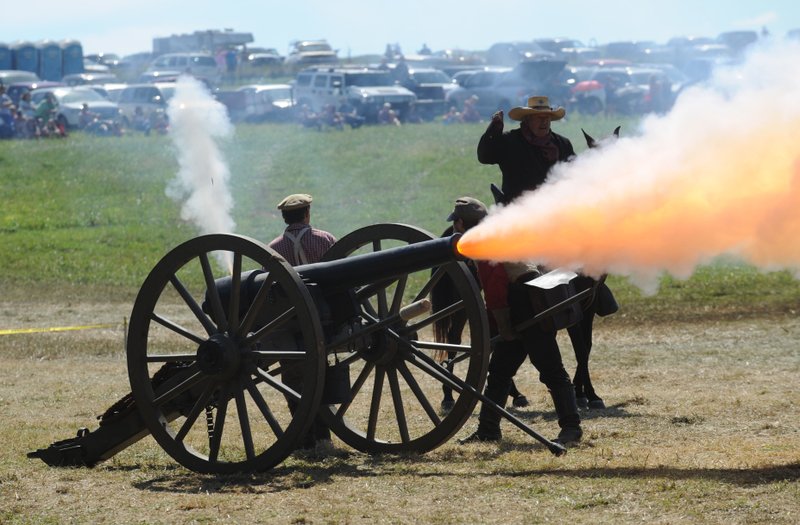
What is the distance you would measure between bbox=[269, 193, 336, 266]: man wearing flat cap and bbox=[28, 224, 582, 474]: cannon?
26 cm

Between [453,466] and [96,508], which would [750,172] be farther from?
[96,508]

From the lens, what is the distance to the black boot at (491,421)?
28.6ft

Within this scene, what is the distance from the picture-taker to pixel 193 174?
18469 millimetres

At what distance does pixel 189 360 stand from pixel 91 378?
4.31 meters

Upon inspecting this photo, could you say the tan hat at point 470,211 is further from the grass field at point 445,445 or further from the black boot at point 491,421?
the grass field at point 445,445

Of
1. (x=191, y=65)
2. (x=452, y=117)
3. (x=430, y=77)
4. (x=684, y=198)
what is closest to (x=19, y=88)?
(x=191, y=65)

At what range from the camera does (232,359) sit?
7.61 meters

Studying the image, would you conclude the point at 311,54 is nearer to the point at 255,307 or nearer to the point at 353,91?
the point at 353,91

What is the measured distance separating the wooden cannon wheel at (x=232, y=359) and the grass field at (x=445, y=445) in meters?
0.25

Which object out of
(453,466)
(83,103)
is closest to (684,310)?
(453,466)

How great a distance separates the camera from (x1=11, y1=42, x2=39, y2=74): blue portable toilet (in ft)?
174

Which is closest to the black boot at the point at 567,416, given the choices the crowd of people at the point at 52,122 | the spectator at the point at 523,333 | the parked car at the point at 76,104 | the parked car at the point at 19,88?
the spectator at the point at 523,333

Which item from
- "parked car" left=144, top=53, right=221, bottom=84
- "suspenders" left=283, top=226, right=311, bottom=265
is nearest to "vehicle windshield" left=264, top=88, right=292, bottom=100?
"parked car" left=144, top=53, right=221, bottom=84

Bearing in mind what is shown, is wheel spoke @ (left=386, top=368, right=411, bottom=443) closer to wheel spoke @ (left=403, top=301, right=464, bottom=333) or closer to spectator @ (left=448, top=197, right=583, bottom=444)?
wheel spoke @ (left=403, top=301, right=464, bottom=333)
